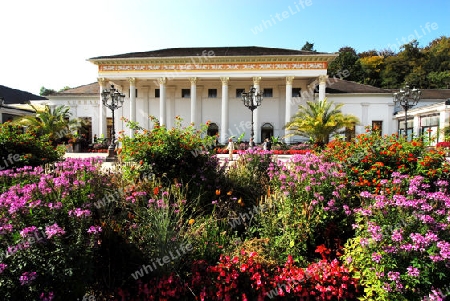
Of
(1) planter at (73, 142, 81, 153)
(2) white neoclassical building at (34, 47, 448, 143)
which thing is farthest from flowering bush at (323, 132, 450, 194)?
(1) planter at (73, 142, 81, 153)

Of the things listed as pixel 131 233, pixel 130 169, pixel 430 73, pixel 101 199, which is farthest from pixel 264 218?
pixel 430 73

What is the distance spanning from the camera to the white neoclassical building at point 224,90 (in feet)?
94.1

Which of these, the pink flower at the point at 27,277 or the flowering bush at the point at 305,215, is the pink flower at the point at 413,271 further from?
the pink flower at the point at 27,277

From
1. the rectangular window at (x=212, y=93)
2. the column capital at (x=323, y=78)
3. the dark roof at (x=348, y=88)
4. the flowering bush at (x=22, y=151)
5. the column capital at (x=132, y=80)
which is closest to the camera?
the flowering bush at (x=22, y=151)

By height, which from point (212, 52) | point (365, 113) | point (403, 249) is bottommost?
point (403, 249)

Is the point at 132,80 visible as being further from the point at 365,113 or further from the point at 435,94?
the point at 435,94

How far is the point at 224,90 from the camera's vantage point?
29469 millimetres

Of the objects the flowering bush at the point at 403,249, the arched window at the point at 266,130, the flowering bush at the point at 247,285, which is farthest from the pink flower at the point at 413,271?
the arched window at the point at 266,130

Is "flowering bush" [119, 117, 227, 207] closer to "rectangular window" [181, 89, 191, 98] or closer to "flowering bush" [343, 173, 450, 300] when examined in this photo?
"flowering bush" [343, 173, 450, 300]

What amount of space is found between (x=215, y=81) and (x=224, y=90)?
3741 millimetres

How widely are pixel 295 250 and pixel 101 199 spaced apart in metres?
3.02

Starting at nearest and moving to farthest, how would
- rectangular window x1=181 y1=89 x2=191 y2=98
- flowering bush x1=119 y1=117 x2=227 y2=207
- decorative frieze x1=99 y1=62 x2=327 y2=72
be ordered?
flowering bush x1=119 y1=117 x2=227 y2=207, decorative frieze x1=99 y1=62 x2=327 y2=72, rectangular window x1=181 y1=89 x2=191 y2=98

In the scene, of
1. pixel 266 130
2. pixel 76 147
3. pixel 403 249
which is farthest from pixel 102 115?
pixel 403 249

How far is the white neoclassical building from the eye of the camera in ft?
94.1
